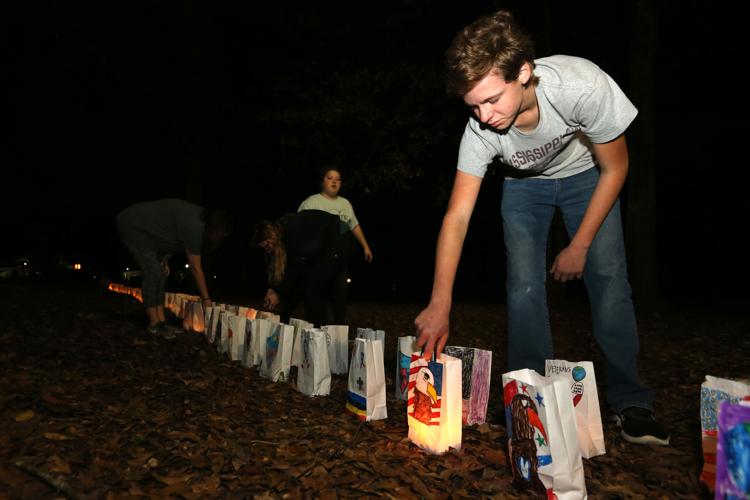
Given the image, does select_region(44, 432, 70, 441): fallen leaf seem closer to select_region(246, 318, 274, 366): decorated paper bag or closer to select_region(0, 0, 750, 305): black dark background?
select_region(246, 318, 274, 366): decorated paper bag

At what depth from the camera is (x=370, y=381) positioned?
9.75ft

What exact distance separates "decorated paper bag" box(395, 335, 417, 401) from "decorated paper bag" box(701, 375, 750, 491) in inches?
55.7

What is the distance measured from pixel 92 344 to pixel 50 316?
7.14 feet

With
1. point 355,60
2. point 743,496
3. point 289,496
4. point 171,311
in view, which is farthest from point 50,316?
point 355,60

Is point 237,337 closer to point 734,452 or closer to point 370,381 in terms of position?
point 370,381

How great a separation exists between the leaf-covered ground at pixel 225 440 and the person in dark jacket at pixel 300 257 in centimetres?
87

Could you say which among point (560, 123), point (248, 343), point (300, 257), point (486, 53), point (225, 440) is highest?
point (486, 53)

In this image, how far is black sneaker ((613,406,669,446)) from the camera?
8.49ft

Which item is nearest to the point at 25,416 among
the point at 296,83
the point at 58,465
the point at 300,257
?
the point at 58,465

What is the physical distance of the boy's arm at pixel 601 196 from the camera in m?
2.38

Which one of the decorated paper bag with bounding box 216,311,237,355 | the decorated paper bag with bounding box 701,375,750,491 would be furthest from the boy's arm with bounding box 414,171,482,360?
the decorated paper bag with bounding box 216,311,237,355

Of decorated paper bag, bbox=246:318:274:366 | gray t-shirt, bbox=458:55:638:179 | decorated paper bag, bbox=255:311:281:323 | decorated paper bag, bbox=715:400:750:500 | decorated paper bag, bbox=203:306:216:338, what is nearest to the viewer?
decorated paper bag, bbox=715:400:750:500

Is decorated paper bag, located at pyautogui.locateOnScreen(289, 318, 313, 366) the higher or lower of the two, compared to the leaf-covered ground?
higher

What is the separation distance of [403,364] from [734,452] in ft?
6.40
